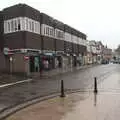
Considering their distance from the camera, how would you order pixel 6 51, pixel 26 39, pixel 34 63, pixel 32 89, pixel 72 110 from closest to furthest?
pixel 72 110 → pixel 32 89 → pixel 26 39 → pixel 6 51 → pixel 34 63

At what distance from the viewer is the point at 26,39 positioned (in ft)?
95.0

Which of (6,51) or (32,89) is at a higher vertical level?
(6,51)

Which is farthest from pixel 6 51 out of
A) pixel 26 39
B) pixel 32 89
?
pixel 32 89

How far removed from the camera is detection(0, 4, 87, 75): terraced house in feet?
95.0

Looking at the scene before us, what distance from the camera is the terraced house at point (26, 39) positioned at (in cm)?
2895

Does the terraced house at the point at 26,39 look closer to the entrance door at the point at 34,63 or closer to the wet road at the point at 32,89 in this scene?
the entrance door at the point at 34,63

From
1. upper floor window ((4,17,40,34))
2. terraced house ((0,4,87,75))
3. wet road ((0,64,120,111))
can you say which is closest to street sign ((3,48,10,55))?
terraced house ((0,4,87,75))

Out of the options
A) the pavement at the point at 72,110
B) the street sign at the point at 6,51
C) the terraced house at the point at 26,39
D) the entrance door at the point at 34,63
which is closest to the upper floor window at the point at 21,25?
the terraced house at the point at 26,39

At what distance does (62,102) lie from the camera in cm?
1080

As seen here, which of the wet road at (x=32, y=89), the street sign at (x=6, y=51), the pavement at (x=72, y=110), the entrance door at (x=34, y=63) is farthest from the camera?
the entrance door at (x=34, y=63)

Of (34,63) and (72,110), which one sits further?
(34,63)

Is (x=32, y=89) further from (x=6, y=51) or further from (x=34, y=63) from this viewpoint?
(x=34, y=63)

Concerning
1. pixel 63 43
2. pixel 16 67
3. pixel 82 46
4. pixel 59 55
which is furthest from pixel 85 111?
pixel 82 46

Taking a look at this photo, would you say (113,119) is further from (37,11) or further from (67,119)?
(37,11)
